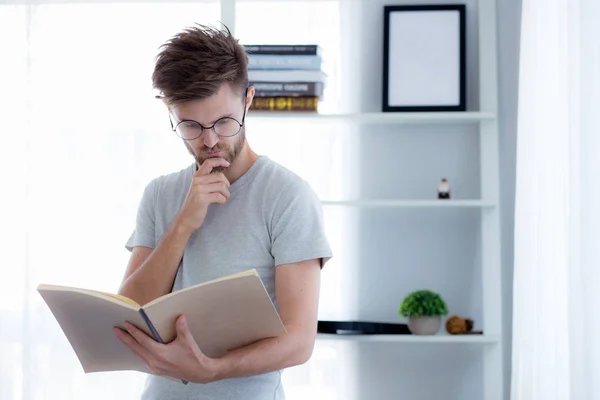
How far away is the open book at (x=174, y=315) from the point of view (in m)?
1.33

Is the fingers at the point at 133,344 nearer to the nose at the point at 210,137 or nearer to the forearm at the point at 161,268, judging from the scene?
the forearm at the point at 161,268

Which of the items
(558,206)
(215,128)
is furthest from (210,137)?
(558,206)

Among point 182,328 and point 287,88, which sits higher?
point 287,88

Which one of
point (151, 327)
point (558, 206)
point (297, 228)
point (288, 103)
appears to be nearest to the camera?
point (151, 327)

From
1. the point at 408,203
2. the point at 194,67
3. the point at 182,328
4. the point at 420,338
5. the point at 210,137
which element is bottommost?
the point at 420,338

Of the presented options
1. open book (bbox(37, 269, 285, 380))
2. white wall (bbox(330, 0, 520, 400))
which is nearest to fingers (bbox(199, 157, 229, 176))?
open book (bbox(37, 269, 285, 380))

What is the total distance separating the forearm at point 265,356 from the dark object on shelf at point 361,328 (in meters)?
1.16

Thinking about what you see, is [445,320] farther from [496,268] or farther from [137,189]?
[137,189]

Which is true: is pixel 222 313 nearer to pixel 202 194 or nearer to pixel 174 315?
pixel 174 315

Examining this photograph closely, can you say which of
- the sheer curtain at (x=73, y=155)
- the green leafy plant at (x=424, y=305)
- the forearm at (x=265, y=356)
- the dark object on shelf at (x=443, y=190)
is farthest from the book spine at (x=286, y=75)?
the forearm at (x=265, y=356)

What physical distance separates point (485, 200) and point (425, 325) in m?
0.46

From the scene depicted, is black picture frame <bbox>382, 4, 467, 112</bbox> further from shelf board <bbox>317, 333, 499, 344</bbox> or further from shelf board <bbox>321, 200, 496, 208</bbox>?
shelf board <bbox>317, 333, 499, 344</bbox>

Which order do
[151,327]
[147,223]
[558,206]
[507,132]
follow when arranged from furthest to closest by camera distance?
[507,132] < [558,206] < [147,223] < [151,327]

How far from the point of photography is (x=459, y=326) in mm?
2695
